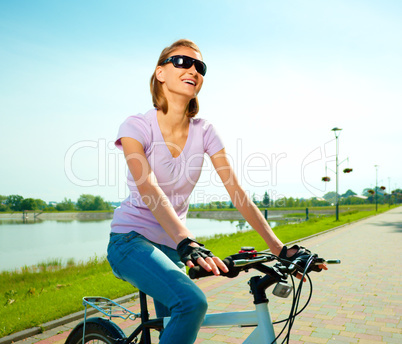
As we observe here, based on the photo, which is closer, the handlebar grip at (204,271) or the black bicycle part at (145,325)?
the handlebar grip at (204,271)

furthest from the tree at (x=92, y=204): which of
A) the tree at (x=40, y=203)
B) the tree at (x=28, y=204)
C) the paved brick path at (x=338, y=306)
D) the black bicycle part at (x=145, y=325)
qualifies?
the black bicycle part at (x=145, y=325)

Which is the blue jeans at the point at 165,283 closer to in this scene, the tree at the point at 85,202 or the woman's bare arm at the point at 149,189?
the woman's bare arm at the point at 149,189

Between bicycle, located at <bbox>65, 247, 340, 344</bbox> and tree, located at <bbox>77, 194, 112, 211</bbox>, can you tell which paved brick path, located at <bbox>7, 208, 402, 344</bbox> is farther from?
tree, located at <bbox>77, 194, 112, 211</bbox>

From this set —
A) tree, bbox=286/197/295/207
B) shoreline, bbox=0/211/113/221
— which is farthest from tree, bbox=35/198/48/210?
tree, bbox=286/197/295/207

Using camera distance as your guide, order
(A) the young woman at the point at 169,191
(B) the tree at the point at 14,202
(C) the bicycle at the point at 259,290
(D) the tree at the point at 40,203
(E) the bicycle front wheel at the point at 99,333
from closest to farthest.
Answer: (C) the bicycle at the point at 259,290 < (A) the young woman at the point at 169,191 < (E) the bicycle front wheel at the point at 99,333 < (B) the tree at the point at 14,202 < (D) the tree at the point at 40,203

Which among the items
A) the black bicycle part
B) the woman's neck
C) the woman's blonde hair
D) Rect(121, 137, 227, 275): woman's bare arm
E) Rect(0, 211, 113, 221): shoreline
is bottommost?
Rect(0, 211, 113, 221): shoreline

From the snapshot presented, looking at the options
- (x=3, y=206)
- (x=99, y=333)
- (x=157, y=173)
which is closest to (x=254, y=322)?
(x=157, y=173)

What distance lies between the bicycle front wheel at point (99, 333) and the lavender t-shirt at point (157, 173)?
68 centimetres

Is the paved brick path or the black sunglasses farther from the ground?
the black sunglasses

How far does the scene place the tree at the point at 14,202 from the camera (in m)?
55.4

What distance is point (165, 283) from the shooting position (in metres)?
1.67

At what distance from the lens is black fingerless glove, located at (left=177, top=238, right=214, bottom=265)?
4.81 feet

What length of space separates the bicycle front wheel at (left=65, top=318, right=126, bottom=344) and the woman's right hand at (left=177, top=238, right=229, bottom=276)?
1054mm

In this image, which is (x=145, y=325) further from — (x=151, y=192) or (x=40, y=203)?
(x=40, y=203)
